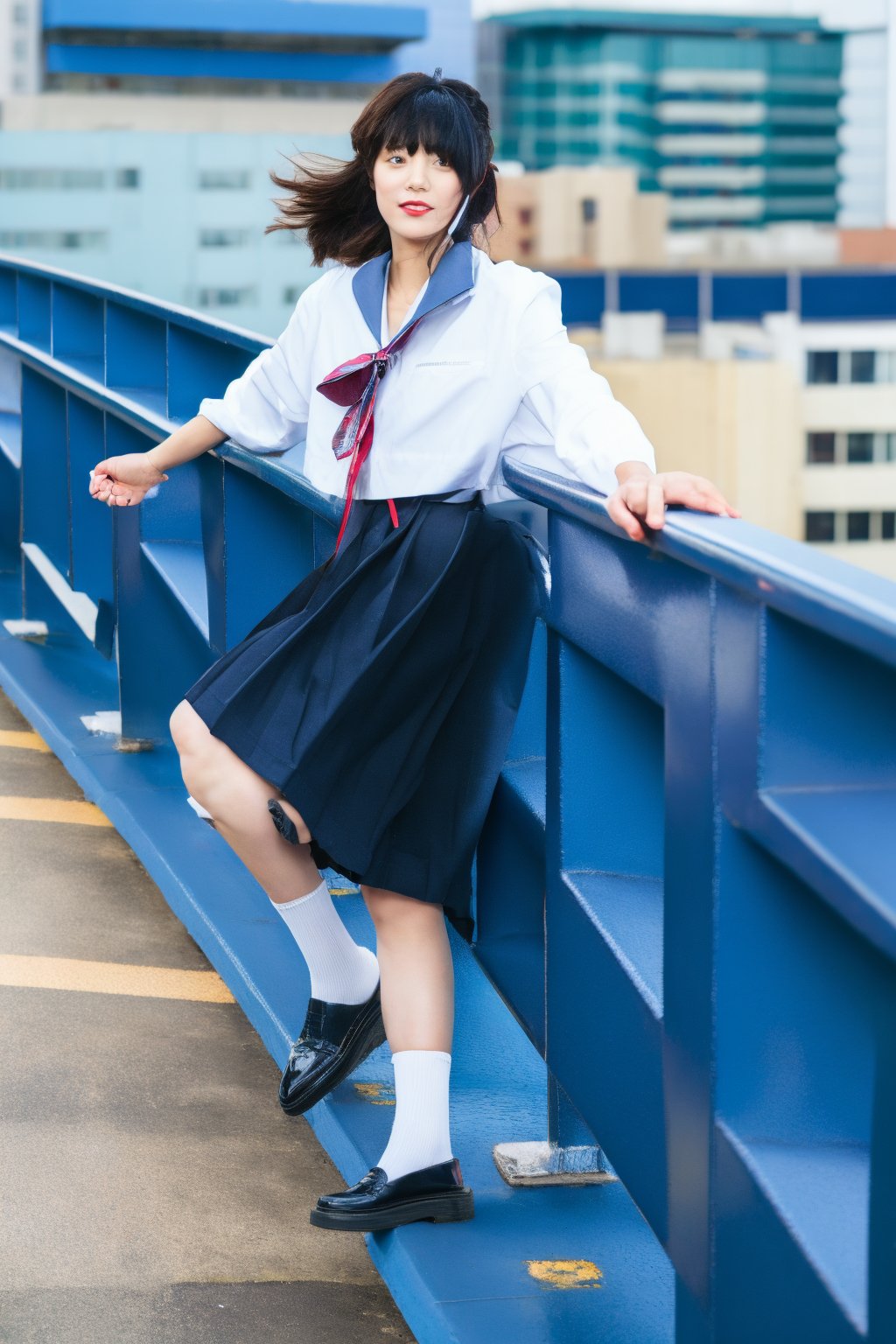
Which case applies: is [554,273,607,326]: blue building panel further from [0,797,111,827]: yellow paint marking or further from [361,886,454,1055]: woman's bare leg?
[361,886,454,1055]: woman's bare leg

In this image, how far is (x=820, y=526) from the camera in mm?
90500

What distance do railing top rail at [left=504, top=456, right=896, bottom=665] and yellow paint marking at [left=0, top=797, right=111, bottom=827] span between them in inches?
102

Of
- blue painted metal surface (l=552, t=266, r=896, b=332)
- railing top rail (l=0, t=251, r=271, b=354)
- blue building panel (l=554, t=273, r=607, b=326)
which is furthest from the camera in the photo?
blue painted metal surface (l=552, t=266, r=896, b=332)

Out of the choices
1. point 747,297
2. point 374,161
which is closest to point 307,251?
point 747,297

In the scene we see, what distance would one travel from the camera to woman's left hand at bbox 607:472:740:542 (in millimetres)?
1549

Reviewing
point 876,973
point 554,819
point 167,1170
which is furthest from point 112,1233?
point 876,973

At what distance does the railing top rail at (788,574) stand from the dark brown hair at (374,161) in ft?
2.39

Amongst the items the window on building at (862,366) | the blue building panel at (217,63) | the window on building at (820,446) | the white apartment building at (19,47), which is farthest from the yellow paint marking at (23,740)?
the blue building panel at (217,63)

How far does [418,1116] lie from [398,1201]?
10cm

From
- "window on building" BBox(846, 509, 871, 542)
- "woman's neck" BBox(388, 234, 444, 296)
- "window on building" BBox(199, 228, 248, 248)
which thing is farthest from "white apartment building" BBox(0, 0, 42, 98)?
"woman's neck" BBox(388, 234, 444, 296)

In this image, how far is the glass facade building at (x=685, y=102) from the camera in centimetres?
17538

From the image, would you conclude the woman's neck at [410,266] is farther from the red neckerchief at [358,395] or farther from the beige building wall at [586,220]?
the beige building wall at [586,220]

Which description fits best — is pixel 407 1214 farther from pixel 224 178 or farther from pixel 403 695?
pixel 224 178

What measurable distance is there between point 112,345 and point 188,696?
8.47 ft
